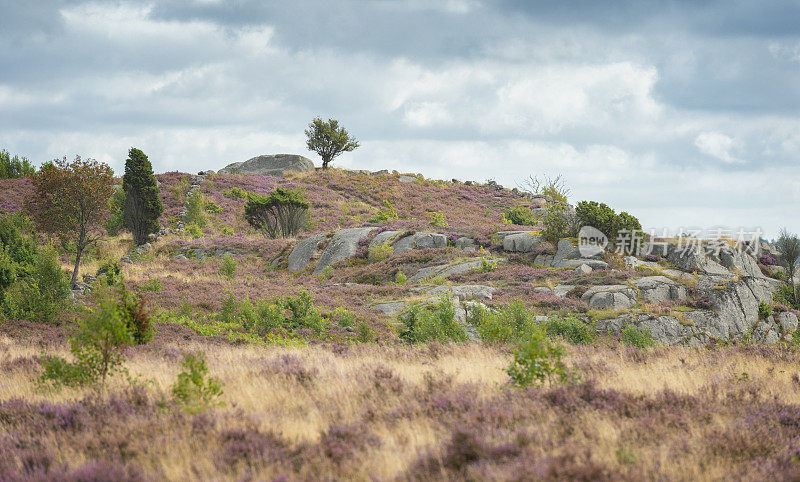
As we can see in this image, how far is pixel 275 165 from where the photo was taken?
210ft

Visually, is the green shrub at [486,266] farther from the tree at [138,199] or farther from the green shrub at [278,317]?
the tree at [138,199]

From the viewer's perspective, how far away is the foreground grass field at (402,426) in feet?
15.4

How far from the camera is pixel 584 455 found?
15.3 feet

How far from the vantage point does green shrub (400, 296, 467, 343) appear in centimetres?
1285

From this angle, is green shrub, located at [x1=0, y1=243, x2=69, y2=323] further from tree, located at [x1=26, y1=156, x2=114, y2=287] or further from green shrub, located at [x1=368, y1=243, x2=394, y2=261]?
green shrub, located at [x1=368, y1=243, x2=394, y2=261]

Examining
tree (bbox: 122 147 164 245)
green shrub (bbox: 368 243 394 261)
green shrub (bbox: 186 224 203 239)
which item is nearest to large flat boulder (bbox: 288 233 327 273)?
green shrub (bbox: 368 243 394 261)

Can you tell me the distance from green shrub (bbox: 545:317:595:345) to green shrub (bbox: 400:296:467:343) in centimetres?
237

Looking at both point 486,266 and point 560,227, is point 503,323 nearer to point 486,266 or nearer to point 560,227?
point 486,266

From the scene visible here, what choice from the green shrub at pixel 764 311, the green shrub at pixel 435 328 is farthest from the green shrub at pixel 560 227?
the green shrub at pixel 435 328

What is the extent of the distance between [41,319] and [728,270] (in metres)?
24.8

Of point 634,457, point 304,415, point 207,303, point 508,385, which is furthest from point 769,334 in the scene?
point 207,303

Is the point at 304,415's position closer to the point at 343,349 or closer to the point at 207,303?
the point at 343,349

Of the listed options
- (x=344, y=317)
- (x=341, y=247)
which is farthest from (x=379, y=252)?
(x=344, y=317)

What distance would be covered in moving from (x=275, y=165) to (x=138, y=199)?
29.8 m
